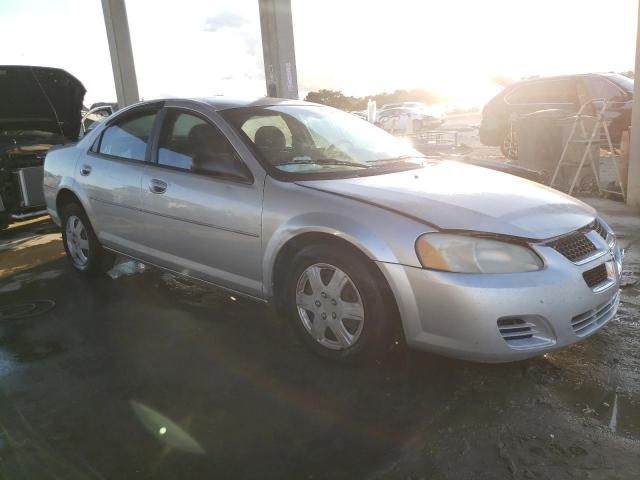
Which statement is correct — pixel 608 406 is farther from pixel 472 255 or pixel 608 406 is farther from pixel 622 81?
pixel 622 81

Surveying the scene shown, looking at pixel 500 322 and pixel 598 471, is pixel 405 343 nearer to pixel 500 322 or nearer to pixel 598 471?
pixel 500 322

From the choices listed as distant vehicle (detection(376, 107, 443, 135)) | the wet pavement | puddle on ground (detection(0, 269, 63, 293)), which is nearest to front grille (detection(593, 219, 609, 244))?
the wet pavement

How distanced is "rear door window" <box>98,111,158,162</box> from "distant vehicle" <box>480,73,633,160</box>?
7.05 m

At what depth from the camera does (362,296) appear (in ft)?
8.80

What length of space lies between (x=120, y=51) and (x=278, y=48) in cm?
422

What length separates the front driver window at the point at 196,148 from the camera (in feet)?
10.7

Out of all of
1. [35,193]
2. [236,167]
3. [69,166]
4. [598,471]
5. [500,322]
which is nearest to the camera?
[598,471]

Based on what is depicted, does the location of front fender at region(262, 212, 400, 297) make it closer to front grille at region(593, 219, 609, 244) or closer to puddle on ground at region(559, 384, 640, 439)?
puddle on ground at region(559, 384, 640, 439)

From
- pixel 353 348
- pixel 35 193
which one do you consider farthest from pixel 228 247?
pixel 35 193

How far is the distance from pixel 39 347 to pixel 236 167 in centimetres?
165

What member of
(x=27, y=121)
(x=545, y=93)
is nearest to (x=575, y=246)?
(x=27, y=121)

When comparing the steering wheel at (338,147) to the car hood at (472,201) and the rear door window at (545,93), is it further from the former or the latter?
the rear door window at (545,93)

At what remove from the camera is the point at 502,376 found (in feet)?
9.07

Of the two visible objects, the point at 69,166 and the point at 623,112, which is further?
the point at 623,112
